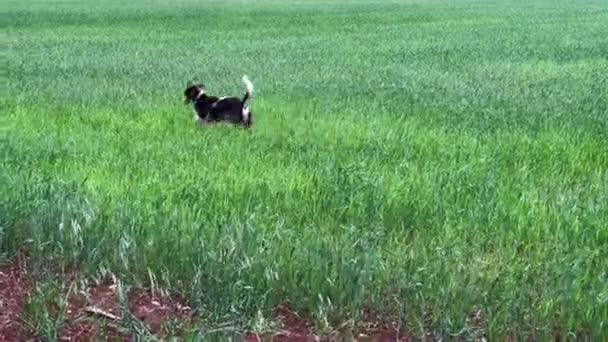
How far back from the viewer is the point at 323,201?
6.56 m

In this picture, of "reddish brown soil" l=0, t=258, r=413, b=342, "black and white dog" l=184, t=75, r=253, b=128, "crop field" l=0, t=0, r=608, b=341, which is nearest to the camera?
"reddish brown soil" l=0, t=258, r=413, b=342

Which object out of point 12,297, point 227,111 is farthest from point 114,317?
point 227,111

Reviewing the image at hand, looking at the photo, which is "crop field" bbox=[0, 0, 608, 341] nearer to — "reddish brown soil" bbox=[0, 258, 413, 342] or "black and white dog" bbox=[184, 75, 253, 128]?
"reddish brown soil" bbox=[0, 258, 413, 342]

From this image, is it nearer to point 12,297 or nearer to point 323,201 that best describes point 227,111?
point 323,201

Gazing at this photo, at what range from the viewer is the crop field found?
4703 mm

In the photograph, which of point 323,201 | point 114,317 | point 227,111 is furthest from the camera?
point 227,111

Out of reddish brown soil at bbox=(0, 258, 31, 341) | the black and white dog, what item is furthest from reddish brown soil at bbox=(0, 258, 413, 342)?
the black and white dog

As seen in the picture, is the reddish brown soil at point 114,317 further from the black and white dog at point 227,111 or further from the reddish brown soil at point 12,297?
the black and white dog at point 227,111

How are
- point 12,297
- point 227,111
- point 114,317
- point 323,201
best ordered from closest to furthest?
1. point 114,317
2. point 12,297
3. point 323,201
4. point 227,111

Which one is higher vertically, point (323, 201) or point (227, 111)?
point (323, 201)

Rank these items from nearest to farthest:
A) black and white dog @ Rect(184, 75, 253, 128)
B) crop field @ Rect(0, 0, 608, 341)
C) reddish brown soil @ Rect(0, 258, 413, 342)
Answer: reddish brown soil @ Rect(0, 258, 413, 342)
crop field @ Rect(0, 0, 608, 341)
black and white dog @ Rect(184, 75, 253, 128)

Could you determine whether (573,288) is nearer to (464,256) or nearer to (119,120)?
(464,256)

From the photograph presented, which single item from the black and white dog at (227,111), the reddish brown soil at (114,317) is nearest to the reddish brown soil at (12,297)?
the reddish brown soil at (114,317)

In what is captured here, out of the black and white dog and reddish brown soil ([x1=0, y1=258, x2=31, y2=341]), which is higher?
reddish brown soil ([x1=0, y1=258, x2=31, y2=341])
